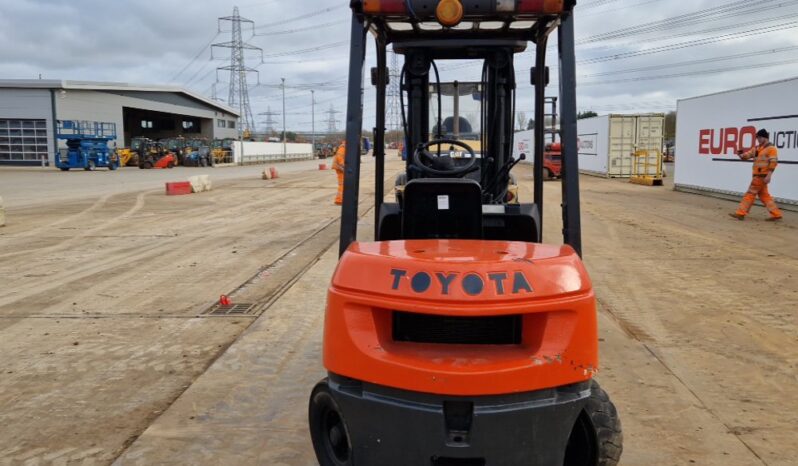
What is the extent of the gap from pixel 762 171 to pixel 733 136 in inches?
239

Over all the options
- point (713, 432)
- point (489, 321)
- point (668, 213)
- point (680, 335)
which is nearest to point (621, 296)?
point (680, 335)

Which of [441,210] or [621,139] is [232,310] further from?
[621,139]

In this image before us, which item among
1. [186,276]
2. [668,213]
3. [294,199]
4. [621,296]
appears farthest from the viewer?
[294,199]

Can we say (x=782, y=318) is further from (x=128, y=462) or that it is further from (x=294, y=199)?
(x=294, y=199)

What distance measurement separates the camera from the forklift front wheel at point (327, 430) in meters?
3.02

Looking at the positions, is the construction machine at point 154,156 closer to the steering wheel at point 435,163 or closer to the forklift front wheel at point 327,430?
the steering wheel at point 435,163

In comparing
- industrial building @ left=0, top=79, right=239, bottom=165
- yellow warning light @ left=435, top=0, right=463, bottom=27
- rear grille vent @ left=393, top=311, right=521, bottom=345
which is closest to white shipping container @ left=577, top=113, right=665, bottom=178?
yellow warning light @ left=435, top=0, right=463, bottom=27

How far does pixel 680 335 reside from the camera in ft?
19.7

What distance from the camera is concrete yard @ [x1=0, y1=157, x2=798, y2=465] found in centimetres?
394

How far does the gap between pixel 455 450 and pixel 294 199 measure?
62.5 ft

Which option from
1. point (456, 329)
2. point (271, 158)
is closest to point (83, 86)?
point (271, 158)

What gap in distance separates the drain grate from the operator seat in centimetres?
367

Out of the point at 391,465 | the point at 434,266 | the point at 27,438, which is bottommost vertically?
the point at 27,438

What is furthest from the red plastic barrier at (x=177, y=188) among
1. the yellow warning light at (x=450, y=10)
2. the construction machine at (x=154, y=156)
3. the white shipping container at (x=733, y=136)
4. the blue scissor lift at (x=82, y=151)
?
the construction machine at (x=154, y=156)
